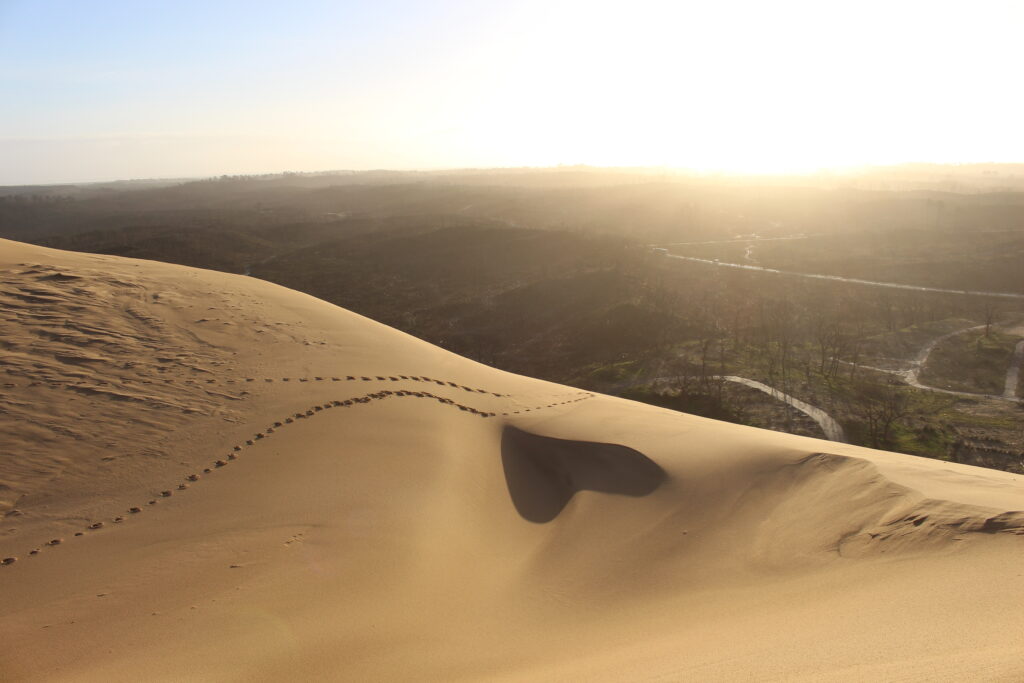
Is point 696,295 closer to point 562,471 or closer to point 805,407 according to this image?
point 805,407

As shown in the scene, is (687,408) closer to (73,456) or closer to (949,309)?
(73,456)

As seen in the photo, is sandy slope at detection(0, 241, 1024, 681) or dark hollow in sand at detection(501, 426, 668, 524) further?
dark hollow in sand at detection(501, 426, 668, 524)

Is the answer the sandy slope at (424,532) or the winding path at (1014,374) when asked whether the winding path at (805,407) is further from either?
the sandy slope at (424,532)

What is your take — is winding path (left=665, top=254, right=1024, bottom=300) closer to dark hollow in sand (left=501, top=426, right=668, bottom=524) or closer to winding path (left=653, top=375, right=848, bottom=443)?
winding path (left=653, top=375, right=848, bottom=443)

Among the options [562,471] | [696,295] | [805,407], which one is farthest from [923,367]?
[562,471]

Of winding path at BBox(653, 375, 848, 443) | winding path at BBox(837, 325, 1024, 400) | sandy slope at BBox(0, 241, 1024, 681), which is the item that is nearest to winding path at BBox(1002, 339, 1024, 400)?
winding path at BBox(837, 325, 1024, 400)

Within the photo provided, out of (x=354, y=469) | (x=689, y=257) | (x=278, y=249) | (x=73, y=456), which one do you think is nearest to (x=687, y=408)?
(x=354, y=469)
